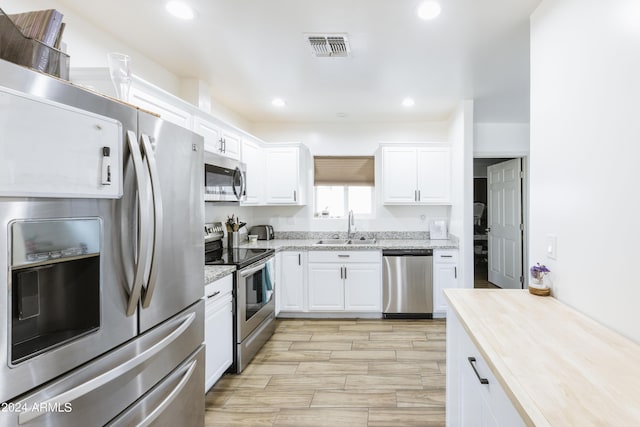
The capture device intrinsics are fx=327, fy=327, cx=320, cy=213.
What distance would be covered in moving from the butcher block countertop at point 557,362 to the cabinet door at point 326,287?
2443 millimetres

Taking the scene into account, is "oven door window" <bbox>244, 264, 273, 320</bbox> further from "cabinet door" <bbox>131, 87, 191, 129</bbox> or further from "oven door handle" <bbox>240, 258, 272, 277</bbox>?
"cabinet door" <bbox>131, 87, 191, 129</bbox>

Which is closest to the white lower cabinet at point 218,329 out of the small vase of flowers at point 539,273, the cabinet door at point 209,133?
the cabinet door at point 209,133

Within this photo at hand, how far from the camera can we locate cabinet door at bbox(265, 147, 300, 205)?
4.33 m

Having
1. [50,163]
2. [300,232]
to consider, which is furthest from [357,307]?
[50,163]

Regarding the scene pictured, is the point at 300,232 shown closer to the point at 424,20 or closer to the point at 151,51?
the point at 151,51

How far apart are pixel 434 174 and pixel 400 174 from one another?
437 mm

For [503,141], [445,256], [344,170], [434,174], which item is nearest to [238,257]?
[344,170]

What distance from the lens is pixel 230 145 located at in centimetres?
341

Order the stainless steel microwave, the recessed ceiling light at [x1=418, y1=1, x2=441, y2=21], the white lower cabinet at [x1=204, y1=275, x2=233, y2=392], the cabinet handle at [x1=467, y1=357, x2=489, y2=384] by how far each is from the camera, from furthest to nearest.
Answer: the stainless steel microwave
the white lower cabinet at [x1=204, y1=275, x2=233, y2=392]
the recessed ceiling light at [x1=418, y1=1, x2=441, y2=21]
the cabinet handle at [x1=467, y1=357, x2=489, y2=384]

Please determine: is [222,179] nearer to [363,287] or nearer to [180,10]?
[180,10]

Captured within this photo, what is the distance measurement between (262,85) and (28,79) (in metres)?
2.59

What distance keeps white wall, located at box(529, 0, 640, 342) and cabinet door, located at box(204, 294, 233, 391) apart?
211 centimetres

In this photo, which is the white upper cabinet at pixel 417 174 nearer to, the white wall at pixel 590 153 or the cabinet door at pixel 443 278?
the cabinet door at pixel 443 278

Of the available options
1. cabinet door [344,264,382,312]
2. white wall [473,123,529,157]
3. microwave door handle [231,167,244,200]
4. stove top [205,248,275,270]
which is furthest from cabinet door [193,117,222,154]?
white wall [473,123,529,157]
